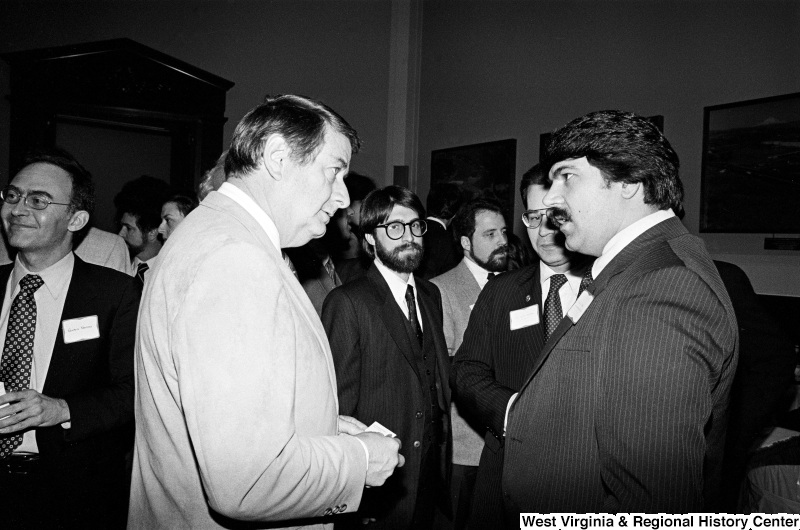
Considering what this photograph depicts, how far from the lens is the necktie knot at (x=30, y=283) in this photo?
6.65ft

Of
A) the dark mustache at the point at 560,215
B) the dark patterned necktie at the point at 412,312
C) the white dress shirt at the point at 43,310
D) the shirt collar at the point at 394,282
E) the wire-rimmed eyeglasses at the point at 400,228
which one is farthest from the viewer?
the wire-rimmed eyeglasses at the point at 400,228

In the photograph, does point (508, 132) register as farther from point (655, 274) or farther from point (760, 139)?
point (655, 274)

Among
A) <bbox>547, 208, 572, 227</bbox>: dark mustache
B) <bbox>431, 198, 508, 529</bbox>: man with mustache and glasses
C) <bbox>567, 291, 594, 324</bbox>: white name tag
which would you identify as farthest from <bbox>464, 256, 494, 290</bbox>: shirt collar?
<bbox>567, 291, 594, 324</bbox>: white name tag

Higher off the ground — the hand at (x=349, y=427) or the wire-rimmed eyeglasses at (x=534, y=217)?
the wire-rimmed eyeglasses at (x=534, y=217)

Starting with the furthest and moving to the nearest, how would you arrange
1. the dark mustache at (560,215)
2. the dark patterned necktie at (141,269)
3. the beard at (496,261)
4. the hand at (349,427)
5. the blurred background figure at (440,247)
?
the blurred background figure at (440,247), the dark patterned necktie at (141,269), the beard at (496,261), the dark mustache at (560,215), the hand at (349,427)

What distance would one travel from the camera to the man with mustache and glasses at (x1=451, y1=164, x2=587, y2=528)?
2041 millimetres

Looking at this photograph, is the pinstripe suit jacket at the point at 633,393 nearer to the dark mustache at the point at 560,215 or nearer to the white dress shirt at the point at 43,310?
the dark mustache at the point at 560,215

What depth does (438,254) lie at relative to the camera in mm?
4812

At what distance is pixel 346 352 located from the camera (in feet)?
7.89

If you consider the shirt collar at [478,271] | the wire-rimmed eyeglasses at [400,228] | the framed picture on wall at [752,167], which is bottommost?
the shirt collar at [478,271]

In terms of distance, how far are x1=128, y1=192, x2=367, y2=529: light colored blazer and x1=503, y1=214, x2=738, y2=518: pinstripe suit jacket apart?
1.71 feet

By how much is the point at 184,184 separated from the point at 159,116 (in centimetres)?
81

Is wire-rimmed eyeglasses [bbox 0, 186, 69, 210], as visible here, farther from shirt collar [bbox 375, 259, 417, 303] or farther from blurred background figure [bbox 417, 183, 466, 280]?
blurred background figure [bbox 417, 183, 466, 280]

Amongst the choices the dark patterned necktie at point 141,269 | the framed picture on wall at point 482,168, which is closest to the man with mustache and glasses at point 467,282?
the dark patterned necktie at point 141,269
